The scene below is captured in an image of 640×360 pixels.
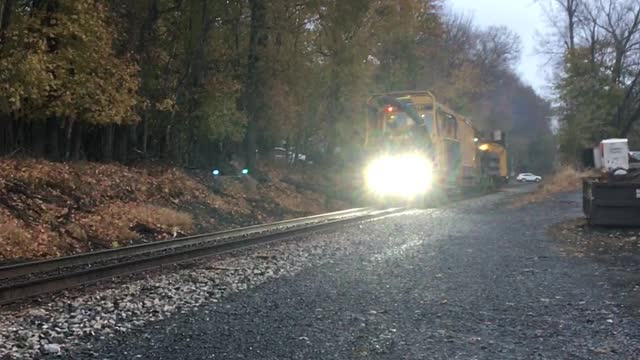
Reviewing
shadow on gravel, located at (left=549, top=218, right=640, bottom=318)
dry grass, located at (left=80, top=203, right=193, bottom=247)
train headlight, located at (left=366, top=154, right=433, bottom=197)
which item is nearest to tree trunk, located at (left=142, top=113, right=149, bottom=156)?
dry grass, located at (left=80, top=203, right=193, bottom=247)

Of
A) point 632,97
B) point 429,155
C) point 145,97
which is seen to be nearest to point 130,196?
point 145,97

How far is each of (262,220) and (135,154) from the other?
5.93 meters

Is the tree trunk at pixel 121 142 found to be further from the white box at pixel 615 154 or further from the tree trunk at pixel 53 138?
the white box at pixel 615 154

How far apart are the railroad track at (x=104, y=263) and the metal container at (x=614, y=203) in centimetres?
737

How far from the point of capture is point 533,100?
90.5 metres

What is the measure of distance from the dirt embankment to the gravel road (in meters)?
4.79

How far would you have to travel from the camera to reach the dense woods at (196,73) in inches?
696

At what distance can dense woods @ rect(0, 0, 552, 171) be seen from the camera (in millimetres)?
17672

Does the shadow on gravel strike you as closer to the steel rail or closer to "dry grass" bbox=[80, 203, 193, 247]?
the steel rail

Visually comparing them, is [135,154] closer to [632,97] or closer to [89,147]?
[89,147]

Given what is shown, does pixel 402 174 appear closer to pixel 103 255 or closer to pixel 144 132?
pixel 144 132

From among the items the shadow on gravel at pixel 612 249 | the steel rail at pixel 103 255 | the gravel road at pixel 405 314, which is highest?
the steel rail at pixel 103 255

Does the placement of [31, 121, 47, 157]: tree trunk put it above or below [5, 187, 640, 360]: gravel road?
above

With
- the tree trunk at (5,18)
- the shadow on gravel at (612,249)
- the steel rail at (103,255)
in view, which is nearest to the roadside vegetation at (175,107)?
the tree trunk at (5,18)
